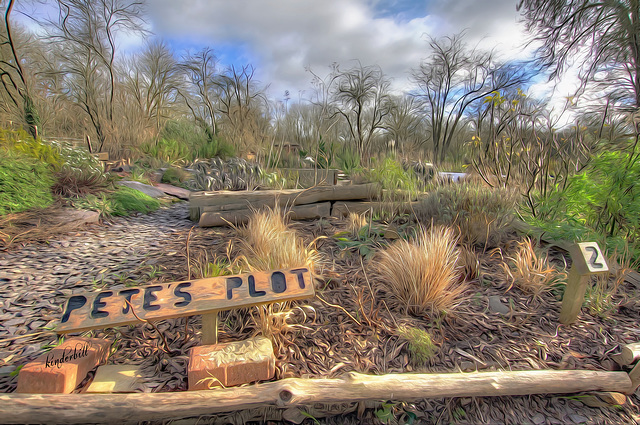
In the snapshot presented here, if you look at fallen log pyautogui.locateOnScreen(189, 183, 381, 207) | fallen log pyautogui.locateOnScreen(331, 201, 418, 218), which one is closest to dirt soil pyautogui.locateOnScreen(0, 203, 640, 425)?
fallen log pyautogui.locateOnScreen(189, 183, 381, 207)

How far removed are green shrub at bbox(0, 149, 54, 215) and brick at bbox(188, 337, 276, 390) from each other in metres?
3.42

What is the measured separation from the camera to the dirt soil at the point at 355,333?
178 cm

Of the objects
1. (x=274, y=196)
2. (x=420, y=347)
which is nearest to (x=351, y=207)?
(x=274, y=196)

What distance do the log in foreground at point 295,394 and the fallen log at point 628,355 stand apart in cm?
14

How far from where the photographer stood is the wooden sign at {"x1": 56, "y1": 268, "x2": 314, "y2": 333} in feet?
5.01

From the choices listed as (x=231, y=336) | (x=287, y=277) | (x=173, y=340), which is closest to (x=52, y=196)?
(x=173, y=340)

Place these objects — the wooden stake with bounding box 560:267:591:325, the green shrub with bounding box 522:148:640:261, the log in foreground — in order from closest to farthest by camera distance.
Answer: the log in foreground, the wooden stake with bounding box 560:267:591:325, the green shrub with bounding box 522:148:640:261

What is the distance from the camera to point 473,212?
3516 millimetres

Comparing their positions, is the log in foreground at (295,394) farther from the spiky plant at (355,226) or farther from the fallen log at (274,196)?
the fallen log at (274,196)

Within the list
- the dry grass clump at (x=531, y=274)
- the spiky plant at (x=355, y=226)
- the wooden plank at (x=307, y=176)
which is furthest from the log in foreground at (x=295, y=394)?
the wooden plank at (x=307, y=176)

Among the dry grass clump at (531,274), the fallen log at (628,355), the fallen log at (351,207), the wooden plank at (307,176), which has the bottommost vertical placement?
the fallen log at (628,355)

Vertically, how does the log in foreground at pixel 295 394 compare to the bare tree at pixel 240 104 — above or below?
below

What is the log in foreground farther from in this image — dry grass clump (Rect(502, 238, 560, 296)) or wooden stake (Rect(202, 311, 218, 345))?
dry grass clump (Rect(502, 238, 560, 296))

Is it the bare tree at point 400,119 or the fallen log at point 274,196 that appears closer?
the fallen log at point 274,196
